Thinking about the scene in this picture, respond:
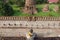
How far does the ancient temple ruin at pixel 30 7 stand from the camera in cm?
1408

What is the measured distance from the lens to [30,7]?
1421cm

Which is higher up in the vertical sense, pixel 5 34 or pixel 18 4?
pixel 18 4

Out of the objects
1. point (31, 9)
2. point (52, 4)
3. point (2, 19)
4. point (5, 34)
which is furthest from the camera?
point (52, 4)

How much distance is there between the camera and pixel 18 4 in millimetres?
14844

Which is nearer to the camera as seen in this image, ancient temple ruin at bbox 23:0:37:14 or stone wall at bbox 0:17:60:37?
stone wall at bbox 0:17:60:37

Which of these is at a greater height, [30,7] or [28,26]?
[30,7]

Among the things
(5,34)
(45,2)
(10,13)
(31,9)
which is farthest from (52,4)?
(5,34)

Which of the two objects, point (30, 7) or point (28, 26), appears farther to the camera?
point (30, 7)

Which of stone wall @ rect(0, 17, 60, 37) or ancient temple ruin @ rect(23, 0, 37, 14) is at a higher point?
ancient temple ruin @ rect(23, 0, 37, 14)

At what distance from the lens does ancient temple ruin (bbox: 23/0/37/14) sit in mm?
14078

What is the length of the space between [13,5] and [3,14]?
1315 mm

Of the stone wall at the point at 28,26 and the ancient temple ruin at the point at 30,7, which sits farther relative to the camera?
the ancient temple ruin at the point at 30,7

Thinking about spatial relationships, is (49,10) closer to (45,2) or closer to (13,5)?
(45,2)

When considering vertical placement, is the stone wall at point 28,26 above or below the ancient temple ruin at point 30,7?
below
